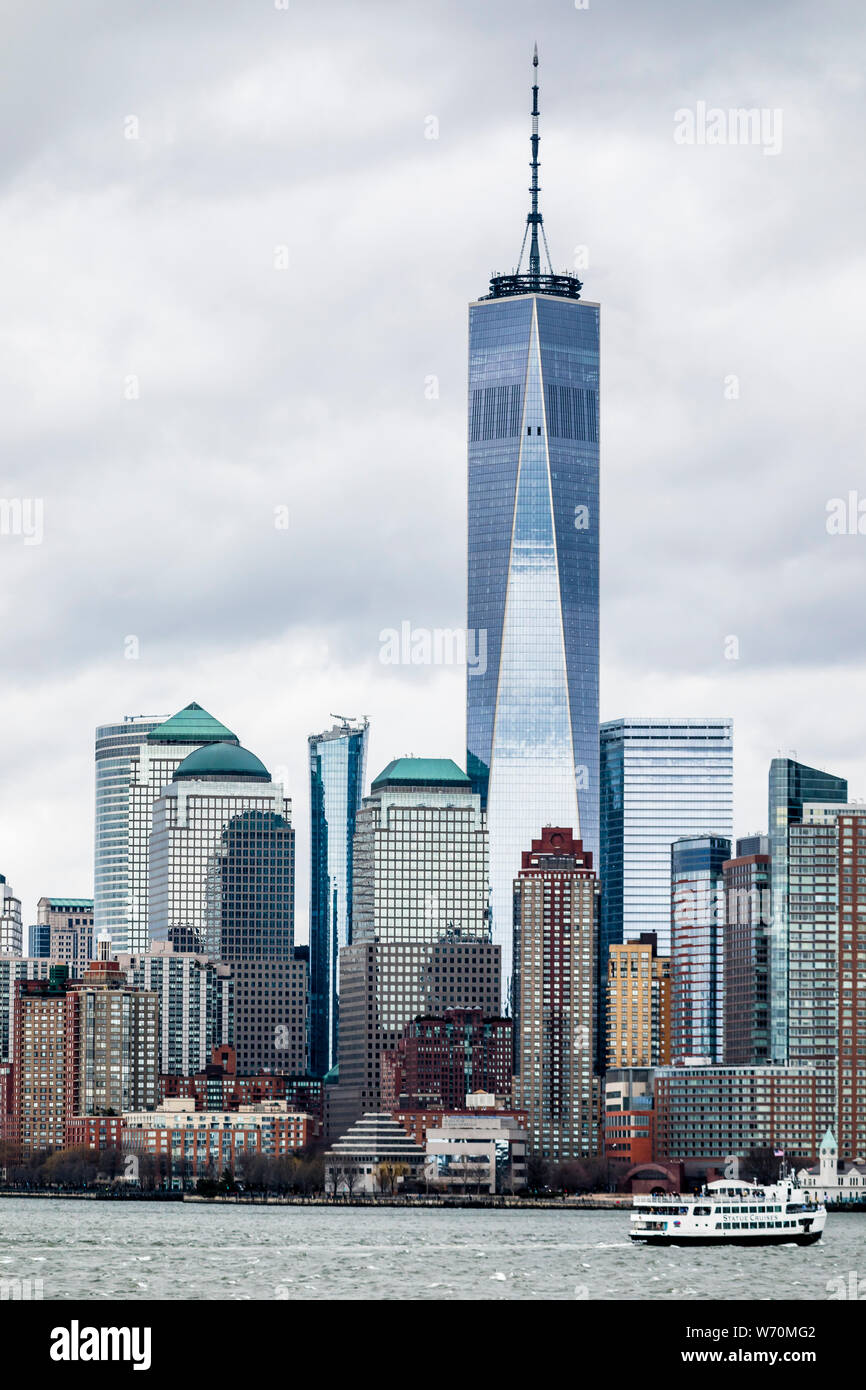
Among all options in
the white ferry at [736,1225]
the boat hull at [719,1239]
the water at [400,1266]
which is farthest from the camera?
the white ferry at [736,1225]

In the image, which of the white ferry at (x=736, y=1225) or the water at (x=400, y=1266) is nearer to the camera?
the water at (x=400, y=1266)

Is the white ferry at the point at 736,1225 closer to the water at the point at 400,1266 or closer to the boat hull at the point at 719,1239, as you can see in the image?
the boat hull at the point at 719,1239

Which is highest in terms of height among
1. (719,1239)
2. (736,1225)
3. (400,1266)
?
(400,1266)

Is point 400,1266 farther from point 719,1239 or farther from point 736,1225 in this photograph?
point 736,1225

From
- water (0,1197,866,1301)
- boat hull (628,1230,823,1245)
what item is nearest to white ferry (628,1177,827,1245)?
boat hull (628,1230,823,1245)

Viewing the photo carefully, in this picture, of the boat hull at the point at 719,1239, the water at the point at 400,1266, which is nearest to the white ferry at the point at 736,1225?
the boat hull at the point at 719,1239

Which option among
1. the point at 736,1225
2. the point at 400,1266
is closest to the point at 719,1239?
the point at 736,1225

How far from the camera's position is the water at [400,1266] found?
114 metres

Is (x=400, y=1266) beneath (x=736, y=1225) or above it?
above

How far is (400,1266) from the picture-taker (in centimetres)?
13212

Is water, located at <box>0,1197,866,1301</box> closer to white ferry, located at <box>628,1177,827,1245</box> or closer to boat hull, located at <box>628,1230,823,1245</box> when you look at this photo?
boat hull, located at <box>628,1230,823,1245</box>

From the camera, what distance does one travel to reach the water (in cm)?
11375
